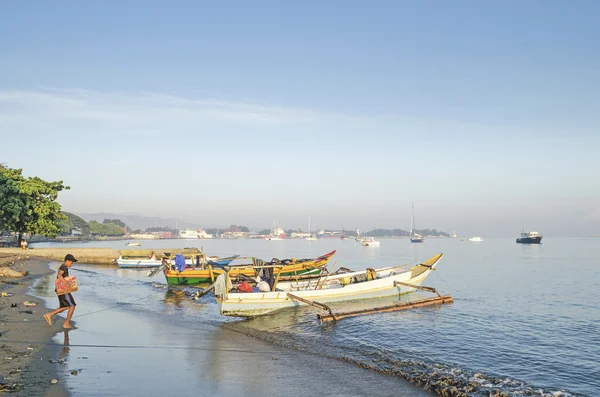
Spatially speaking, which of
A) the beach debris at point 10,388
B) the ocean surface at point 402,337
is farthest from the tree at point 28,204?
the beach debris at point 10,388

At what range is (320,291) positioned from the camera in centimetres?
2189

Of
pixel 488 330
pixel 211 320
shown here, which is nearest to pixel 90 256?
pixel 211 320

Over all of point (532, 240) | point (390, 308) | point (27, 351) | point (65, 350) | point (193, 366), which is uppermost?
point (532, 240)

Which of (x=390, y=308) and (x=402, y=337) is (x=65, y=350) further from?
(x=390, y=308)

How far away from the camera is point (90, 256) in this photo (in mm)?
50062

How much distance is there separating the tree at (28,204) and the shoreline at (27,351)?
31949 millimetres

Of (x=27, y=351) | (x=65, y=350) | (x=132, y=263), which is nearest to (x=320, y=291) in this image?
(x=65, y=350)

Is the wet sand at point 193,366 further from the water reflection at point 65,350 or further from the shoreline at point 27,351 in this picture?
the shoreline at point 27,351

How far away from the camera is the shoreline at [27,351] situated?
7.81 m

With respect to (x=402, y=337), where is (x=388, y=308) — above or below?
above

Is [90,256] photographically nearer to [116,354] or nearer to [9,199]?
[9,199]

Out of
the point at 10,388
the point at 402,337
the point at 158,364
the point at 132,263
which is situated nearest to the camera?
the point at 10,388

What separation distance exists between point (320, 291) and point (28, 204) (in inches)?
1476

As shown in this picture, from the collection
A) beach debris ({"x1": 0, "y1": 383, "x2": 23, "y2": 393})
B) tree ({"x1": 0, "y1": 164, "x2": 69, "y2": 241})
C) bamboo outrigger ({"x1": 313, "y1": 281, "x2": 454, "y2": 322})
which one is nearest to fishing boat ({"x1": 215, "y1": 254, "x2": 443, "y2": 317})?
bamboo outrigger ({"x1": 313, "y1": 281, "x2": 454, "y2": 322})
